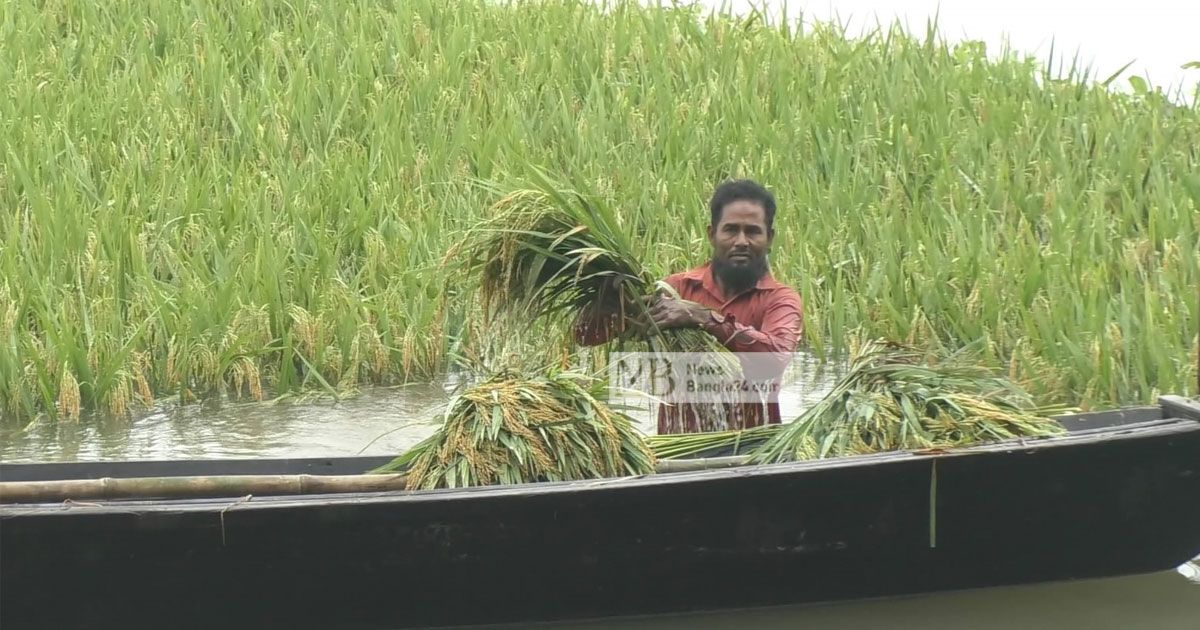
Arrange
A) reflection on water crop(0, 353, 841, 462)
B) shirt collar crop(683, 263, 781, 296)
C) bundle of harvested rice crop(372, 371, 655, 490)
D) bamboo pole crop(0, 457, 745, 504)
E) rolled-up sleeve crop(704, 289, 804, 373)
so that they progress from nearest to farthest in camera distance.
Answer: bundle of harvested rice crop(372, 371, 655, 490)
bamboo pole crop(0, 457, 745, 504)
rolled-up sleeve crop(704, 289, 804, 373)
shirt collar crop(683, 263, 781, 296)
reflection on water crop(0, 353, 841, 462)

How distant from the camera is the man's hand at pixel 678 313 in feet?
13.1

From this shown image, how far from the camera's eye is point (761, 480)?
3.69m

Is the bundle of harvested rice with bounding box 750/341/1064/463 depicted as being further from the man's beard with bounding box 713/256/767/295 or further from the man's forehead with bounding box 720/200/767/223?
the man's forehead with bounding box 720/200/767/223

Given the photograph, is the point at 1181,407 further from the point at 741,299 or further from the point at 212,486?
the point at 212,486

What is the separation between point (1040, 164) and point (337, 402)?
12.7ft

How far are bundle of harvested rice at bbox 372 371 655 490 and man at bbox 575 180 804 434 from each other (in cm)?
34

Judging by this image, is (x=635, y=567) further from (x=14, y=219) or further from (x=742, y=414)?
(x=14, y=219)

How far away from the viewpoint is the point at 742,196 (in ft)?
13.6

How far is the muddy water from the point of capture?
3947mm

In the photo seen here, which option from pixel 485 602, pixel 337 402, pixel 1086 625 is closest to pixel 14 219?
pixel 337 402

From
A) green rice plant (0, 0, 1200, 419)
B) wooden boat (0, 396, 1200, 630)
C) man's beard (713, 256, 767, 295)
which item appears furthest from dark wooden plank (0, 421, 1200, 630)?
green rice plant (0, 0, 1200, 419)

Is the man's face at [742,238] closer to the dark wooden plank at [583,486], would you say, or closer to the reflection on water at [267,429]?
the dark wooden plank at [583,486]

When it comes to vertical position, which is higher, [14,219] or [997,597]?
[14,219]

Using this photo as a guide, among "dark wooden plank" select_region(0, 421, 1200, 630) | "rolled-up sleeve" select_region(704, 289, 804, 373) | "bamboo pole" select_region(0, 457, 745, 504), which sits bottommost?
"dark wooden plank" select_region(0, 421, 1200, 630)
